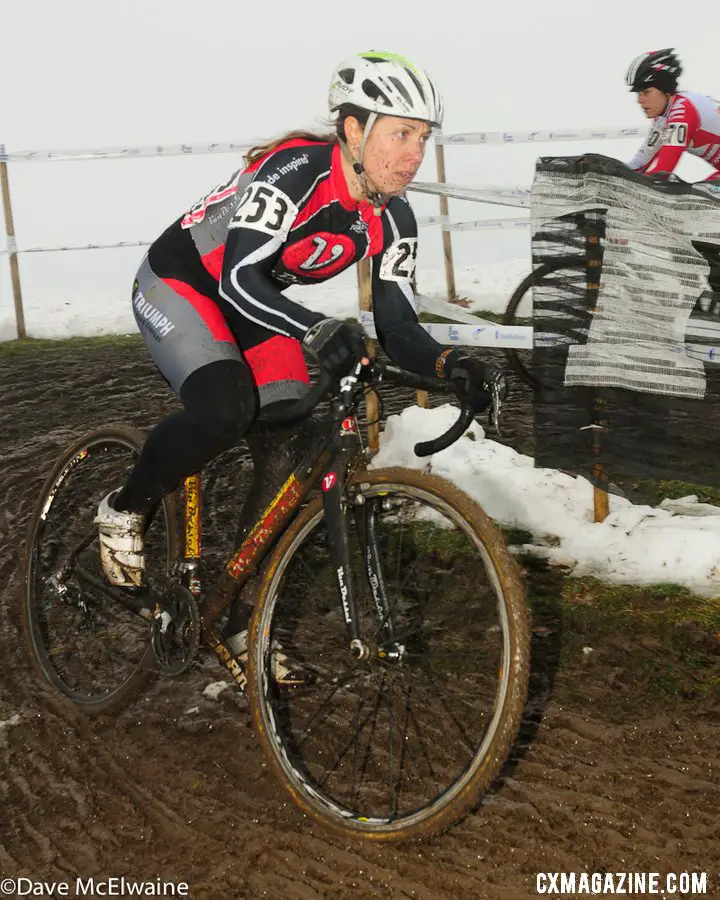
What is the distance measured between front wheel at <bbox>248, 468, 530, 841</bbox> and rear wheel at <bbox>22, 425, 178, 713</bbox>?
2.16ft

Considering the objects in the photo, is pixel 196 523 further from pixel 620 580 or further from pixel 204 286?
pixel 620 580

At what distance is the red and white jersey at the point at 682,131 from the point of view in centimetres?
766

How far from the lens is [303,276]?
13.3 ft

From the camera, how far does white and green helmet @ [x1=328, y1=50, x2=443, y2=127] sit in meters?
3.39

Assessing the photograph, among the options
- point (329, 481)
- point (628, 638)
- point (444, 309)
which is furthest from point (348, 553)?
point (444, 309)

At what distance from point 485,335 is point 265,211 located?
3.27 metres

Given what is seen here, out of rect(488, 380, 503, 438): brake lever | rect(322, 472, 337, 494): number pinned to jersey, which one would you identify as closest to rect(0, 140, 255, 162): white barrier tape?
rect(322, 472, 337, 494): number pinned to jersey

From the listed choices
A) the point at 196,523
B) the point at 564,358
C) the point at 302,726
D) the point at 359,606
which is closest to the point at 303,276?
the point at 196,523

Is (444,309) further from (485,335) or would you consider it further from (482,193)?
(485,335)

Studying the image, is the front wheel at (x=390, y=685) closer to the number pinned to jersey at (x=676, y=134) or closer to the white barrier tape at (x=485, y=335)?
the white barrier tape at (x=485, y=335)

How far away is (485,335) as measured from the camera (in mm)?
6590

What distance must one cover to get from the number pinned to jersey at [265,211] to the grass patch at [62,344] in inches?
317

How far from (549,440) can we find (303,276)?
246 cm

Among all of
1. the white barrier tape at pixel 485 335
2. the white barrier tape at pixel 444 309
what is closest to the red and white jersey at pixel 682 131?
the white barrier tape at pixel 444 309
